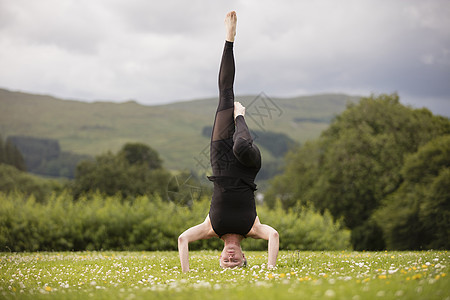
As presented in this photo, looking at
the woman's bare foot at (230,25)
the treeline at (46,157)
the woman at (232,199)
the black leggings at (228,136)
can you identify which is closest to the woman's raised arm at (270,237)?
the woman at (232,199)

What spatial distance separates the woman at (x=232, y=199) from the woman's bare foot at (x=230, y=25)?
5.67ft

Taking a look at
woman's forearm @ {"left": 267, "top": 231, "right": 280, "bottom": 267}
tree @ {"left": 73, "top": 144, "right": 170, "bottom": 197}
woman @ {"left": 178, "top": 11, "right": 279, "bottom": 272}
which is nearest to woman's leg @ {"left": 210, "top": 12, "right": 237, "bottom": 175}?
woman @ {"left": 178, "top": 11, "right": 279, "bottom": 272}

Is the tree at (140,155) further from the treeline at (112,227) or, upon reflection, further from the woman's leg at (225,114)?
the woman's leg at (225,114)

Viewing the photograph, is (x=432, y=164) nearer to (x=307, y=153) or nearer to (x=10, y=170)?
(x=307, y=153)

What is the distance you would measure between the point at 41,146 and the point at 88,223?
153068mm

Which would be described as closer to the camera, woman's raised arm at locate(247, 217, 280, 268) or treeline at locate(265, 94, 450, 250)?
woman's raised arm at locate(247, 217, 280, 268)

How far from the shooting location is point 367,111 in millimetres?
48406

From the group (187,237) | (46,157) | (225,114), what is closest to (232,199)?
(187,237)

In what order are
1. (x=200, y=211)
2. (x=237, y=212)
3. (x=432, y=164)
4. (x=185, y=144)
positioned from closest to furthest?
(x=237, y=212), (x=200, y=211), (x=432, y=164), (x=185, y=144)

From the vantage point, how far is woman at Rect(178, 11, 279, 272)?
834 cm

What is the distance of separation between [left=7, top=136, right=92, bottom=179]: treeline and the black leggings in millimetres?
127307

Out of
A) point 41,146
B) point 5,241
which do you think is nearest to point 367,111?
point 5,241

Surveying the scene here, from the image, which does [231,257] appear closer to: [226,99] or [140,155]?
[226,99]

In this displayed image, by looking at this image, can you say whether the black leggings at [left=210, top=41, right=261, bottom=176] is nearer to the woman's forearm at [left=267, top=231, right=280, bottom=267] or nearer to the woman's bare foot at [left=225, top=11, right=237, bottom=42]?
the woman's bare foot at [left=225, top=11, right=237, bottom=42]
